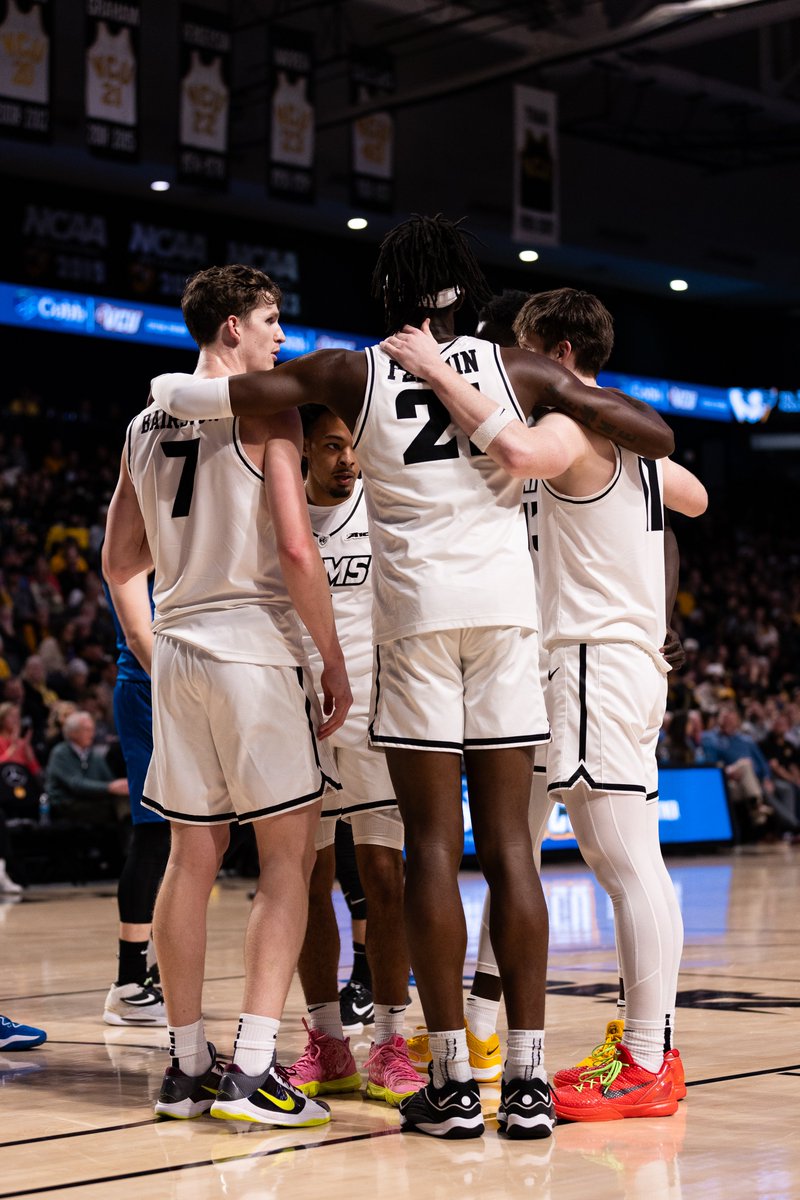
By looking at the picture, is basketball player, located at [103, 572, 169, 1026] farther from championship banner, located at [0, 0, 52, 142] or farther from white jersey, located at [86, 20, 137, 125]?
white jersey, located at [86, 20, 137, 125]

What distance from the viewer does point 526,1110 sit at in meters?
3.49

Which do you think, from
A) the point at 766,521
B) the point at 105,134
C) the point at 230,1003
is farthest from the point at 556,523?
the point at 766,521

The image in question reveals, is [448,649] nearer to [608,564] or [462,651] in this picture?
[462,651]

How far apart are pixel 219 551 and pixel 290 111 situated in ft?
43.6

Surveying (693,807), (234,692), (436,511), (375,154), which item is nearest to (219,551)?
(234,692)

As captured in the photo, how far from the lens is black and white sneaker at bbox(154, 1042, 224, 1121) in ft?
12.5

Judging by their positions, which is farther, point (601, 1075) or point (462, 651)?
point (601, 1075)

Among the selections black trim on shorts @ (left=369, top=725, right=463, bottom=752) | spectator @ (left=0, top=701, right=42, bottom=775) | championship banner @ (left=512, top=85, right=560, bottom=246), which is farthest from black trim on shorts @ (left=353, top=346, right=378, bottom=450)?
championship banner @ (left=512, top=85, right=560, bottom=246)

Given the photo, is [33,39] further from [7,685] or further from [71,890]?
[71,890]

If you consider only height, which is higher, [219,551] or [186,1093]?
[219,551]

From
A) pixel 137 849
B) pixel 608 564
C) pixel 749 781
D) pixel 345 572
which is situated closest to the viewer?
pixel 608 564

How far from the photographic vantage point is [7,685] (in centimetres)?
1300

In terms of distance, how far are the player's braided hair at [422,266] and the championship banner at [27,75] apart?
37.7ft

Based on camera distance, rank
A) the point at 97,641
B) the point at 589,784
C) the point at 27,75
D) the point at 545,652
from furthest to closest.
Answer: the point at 97,641
the point at 27,75
the point at 545,652
the point at 589,784
